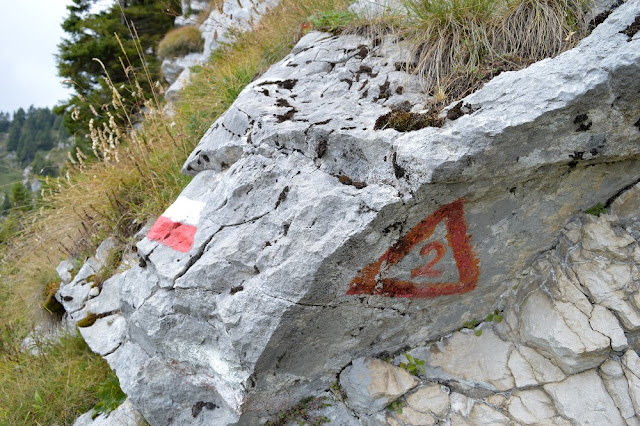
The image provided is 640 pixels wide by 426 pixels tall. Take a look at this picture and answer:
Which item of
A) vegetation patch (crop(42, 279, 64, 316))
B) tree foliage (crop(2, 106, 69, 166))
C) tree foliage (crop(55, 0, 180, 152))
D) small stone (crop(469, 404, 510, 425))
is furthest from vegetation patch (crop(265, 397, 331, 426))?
tree foliage (crop(2, 106, 69, 166))

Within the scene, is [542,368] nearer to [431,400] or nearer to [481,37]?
[431,400]

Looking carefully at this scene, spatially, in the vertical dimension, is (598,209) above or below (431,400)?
above

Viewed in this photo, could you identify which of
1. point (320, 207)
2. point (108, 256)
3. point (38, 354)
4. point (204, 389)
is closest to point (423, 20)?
point (320, 207)

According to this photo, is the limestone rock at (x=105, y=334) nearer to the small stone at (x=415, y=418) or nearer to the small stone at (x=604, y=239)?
the small stone at (x=415, y=418)

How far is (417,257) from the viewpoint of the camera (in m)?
2.33

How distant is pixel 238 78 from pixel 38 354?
3699 mm

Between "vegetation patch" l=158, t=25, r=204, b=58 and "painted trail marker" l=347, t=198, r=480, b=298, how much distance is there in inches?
425

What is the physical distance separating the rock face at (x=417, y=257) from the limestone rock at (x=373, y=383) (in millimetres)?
72

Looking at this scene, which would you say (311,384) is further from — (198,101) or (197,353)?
(198,101)

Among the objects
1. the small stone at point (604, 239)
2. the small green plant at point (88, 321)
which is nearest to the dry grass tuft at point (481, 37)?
the small stone at point (604, 239)

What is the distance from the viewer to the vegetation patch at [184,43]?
1120cm

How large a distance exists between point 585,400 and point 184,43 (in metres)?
12.1

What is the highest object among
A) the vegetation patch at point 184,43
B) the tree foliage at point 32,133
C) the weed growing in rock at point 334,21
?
the vegetation patch at point 184,43

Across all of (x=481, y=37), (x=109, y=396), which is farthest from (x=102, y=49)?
(x=481, y=37)
